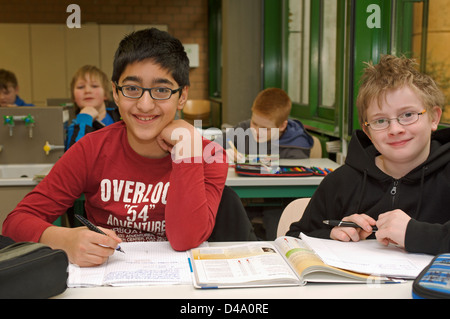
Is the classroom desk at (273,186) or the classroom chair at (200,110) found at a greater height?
the classroom chair at (200,110)

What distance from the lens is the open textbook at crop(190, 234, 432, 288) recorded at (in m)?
0.99

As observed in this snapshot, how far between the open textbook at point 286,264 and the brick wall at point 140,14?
7.27 m

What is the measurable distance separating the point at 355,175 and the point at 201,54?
6.99 meters

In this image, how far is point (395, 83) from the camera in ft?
4.56

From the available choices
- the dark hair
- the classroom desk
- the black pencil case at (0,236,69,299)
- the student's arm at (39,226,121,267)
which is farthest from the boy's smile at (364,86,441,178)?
the classroom desk

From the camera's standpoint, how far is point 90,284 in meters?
0.99

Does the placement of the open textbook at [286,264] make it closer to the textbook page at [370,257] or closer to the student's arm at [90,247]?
the textbook page at [370,257]

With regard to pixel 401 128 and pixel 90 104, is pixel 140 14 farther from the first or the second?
pixel 401 128

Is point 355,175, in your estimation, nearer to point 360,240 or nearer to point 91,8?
point 360,240

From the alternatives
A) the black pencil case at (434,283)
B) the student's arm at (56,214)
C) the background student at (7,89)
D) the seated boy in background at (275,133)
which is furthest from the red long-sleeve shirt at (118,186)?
the background student at (7,89)

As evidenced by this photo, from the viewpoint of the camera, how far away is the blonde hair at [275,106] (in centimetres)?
329

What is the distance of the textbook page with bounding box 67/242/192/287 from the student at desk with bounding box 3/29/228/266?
191 mm

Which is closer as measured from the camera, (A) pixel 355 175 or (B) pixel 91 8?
(A) pixel 355 175
